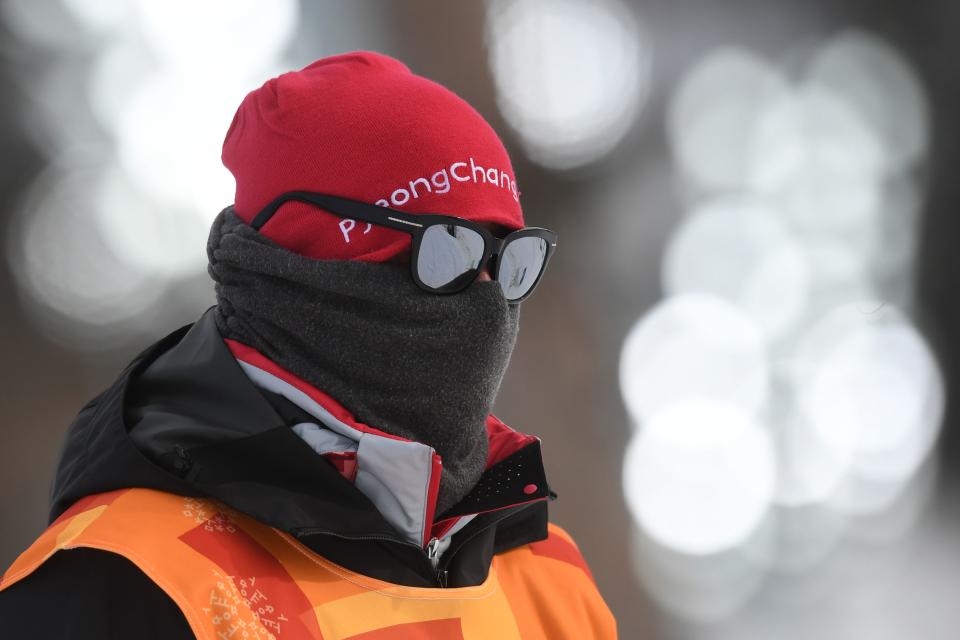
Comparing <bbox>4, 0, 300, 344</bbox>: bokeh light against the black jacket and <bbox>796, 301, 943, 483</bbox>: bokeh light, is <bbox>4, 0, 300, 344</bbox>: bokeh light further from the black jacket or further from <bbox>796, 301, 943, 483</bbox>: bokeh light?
<bbox>796, 301, 943, 483</bbox>: bokeh light

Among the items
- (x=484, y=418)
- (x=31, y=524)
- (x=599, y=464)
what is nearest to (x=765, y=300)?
(x=599, y=464)

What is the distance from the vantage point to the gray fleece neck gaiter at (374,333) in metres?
0.83

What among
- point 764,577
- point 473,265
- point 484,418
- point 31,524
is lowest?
point 764,577

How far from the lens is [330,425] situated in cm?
80

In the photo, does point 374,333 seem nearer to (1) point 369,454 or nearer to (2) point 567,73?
(1) point 369,454

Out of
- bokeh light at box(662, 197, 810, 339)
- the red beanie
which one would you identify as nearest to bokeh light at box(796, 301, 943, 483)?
bokeh light at box(662, 197, 810, 339)

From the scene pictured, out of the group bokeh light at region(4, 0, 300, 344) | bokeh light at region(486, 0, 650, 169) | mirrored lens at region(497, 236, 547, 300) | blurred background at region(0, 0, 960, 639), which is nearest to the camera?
mirrored lens at region(497, 236, 547, 300)

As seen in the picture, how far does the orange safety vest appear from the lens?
66 cm

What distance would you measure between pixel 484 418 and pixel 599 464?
1.47m

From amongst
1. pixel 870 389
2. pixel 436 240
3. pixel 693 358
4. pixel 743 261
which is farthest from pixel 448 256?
pixel 870 389

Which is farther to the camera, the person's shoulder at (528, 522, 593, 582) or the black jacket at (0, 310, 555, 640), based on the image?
the person's shoulder at (528, 522, 593, 582)

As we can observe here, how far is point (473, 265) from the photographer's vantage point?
0.88 m

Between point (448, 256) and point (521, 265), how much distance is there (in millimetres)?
106

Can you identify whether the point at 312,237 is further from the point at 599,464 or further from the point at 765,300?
the point at 765,300
